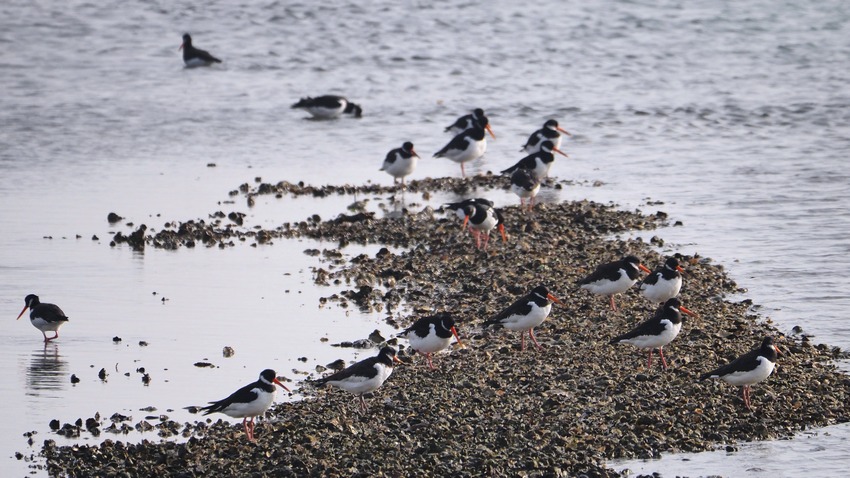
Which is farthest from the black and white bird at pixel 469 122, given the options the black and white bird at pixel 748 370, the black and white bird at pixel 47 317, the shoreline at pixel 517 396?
the black and white bird at pixel 748 370

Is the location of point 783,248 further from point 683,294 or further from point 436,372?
point 436,372

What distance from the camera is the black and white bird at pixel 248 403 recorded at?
34.4 ft

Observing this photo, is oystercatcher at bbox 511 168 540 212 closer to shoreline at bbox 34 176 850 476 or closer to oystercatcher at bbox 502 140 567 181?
oystercatcher at bbox 502 140 567 181

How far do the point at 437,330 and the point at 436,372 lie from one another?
43 centimetres

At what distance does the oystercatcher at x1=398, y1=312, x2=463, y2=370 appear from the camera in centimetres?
1231

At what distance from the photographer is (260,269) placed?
16.1m

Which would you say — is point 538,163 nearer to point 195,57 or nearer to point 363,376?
point 363,376

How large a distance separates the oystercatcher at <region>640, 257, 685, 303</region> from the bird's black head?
278 inches

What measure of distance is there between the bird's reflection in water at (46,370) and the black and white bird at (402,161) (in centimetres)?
840

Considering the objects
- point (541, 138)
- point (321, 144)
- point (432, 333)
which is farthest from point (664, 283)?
point (321, 144)

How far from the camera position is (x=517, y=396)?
11.4 metres

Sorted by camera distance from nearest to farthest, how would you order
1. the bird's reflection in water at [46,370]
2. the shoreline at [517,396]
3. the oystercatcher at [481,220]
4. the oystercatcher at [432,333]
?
the shoreline at [517,396]
the bird's reflection in water at [46,370]
the oystercatcher at [432,333]
the oystercatcher at [481,220]

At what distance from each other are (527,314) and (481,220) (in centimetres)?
405

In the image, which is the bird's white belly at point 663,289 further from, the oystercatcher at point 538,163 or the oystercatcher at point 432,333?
the oystercatcher at point 538,163
